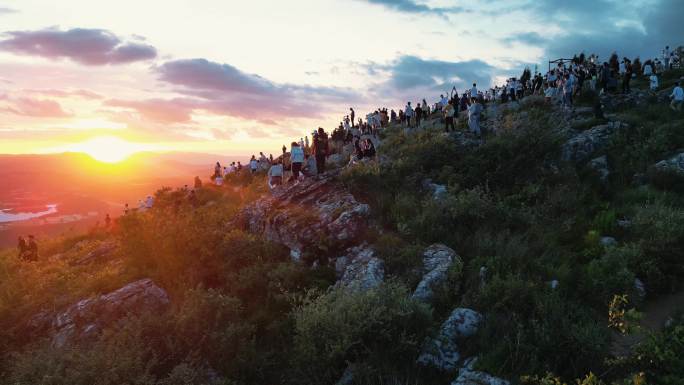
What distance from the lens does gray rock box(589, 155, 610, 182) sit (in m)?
14.8

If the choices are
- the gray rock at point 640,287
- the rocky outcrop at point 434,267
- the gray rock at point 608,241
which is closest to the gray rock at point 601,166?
the gray rock at point 608,241

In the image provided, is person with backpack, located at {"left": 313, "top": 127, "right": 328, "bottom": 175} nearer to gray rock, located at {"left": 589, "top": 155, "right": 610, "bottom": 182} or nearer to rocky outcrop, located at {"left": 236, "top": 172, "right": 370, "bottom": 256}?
rocky outcrop, located at {"left": 236, "top": 172, "right": 370, "bottom": 256}

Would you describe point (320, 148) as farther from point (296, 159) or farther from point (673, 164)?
point (673, 164)

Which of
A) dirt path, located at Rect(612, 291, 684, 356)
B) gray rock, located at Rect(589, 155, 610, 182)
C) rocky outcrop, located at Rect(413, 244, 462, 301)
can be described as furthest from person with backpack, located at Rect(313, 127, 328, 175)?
dirt path, located at Rect(612, 291, 684, 356)

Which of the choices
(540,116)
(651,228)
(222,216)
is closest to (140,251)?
(222,216)

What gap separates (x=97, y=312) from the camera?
30.0 feet

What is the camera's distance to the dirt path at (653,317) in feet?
22.1

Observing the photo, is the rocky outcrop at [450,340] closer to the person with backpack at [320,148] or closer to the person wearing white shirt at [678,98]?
the person with backpack at [320,148]

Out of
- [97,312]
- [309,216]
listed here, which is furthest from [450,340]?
[97,312]

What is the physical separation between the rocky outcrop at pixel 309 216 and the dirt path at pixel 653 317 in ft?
20.2

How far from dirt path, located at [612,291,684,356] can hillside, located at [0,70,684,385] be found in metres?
0.05

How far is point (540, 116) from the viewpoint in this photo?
21.9 metres

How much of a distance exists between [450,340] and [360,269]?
2.94m

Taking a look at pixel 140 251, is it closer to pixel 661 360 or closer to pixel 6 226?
pixel 661 360
